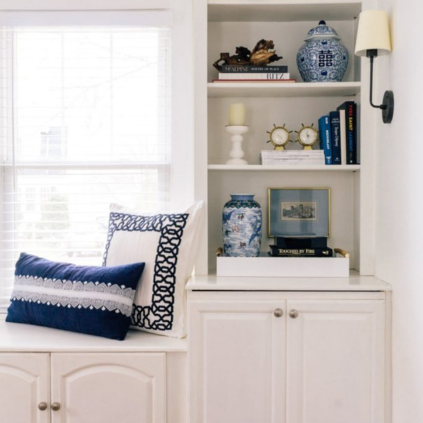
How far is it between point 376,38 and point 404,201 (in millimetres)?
608

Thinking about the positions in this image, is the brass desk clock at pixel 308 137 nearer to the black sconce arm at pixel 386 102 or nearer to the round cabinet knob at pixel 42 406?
the black sconce arm at pixel 386 102

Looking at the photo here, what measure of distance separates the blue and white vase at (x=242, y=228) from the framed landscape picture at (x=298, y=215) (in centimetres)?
18

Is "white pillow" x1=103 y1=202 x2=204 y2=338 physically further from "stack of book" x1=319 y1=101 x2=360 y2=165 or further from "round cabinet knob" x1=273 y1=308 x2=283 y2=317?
"stack of book" x1=319 y1=101 x2=360 y2=165

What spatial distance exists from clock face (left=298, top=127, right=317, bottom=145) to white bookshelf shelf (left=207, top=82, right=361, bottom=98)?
0.16 meters

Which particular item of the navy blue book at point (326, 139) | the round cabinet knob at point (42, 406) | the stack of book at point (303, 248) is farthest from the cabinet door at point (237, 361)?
the navy blue book at point (326, 139)

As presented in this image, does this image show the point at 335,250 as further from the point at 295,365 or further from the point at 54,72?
the point at 54,72

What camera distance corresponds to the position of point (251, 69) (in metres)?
2.42

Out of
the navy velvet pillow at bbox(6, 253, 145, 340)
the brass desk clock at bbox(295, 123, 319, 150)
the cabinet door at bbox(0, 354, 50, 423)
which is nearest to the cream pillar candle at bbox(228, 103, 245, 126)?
the brass desk clock at bbox(295, 123, 319, 150)

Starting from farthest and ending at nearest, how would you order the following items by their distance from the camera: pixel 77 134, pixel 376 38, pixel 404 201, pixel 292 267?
pixel 77 134 < pixel 292 267 < pixel 376 38 < pixel 404 201

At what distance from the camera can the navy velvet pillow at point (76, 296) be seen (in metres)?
2.30

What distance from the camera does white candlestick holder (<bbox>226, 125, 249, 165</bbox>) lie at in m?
2.47

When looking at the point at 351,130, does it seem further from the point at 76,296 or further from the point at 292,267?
the point at 76,296

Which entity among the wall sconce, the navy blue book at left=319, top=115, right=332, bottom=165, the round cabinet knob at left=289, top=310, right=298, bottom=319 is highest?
the wall sconce

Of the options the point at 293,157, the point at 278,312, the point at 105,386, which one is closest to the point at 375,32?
the point at 293,157
